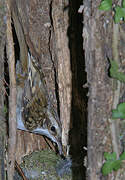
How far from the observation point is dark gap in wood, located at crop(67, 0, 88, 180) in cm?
192

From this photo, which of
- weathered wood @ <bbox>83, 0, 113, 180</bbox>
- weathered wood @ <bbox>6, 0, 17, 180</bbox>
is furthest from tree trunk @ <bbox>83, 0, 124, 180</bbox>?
weathered wood @ <bbox>6, 0, 17, 180</bbox>

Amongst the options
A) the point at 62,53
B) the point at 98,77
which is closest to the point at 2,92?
the point at 62,53

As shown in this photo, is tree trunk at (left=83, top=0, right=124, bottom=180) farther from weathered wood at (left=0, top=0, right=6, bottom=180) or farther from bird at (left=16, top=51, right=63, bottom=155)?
bird at (left=16, top=51, right=63, bottom=155)

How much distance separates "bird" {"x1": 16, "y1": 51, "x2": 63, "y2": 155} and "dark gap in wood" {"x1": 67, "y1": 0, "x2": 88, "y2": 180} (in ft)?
0.40

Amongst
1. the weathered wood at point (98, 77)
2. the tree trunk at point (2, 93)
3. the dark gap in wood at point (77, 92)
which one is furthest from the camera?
the dark gap in wood at point (77, 92)

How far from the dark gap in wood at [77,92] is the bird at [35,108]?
0.40ft

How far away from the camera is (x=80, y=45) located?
1930 millimetres

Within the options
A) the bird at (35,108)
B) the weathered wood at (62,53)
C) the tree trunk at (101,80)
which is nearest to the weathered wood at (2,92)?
the bird at (35,108)

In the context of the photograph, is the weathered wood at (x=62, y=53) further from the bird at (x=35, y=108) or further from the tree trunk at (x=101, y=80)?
the tree trunk at (x=101, y=80)

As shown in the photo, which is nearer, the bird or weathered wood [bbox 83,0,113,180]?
weathered wood [bbox 83,0,113,180]

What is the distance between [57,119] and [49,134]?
0.41 feet

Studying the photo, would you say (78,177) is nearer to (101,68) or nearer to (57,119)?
(57,119)

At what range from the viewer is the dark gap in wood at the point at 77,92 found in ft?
6.31

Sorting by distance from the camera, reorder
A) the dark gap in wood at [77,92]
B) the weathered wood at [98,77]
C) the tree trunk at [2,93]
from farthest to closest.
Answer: the dark gap in wood at [77,92] → the tree trunk at [2,93] → the weathered wood at [98,77]
